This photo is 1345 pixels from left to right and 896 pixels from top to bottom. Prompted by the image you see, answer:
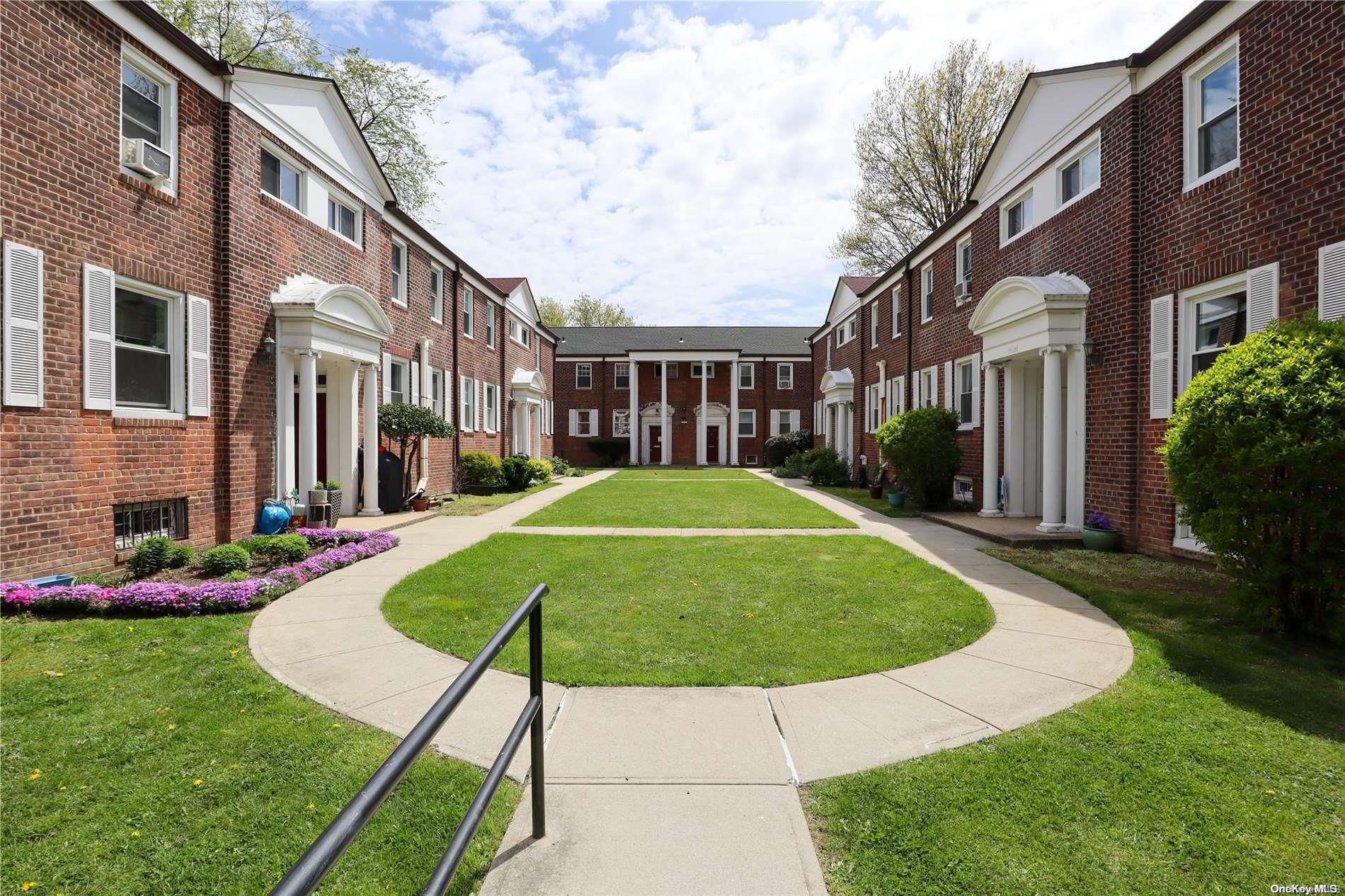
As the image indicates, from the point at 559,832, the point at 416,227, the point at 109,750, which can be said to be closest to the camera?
the point at 559,832

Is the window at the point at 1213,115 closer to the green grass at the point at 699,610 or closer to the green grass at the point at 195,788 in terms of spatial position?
the green grass at the point at 699,610

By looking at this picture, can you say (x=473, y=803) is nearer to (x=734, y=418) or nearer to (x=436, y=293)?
(x=436, y=293)

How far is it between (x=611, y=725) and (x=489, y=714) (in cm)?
74

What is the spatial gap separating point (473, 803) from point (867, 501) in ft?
52.8

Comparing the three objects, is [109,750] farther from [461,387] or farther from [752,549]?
[461,387]

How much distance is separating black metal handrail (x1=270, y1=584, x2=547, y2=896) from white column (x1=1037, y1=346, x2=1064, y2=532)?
33.4 feet

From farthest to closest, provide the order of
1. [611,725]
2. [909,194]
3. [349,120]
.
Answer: [909,194] < [349,120] < [611,725]

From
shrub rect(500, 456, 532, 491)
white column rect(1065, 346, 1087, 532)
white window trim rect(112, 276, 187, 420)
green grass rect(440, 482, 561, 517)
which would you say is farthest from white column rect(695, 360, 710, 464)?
white window trim rect(112, 276, 187, 420)

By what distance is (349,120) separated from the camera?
12492 mm

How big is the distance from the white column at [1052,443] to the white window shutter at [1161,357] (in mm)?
1551

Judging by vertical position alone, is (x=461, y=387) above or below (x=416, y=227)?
below

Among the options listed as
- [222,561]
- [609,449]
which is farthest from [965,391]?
[609,449]

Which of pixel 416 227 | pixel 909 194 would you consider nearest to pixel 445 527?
pixel 416 227

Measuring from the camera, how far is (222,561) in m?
7.34
